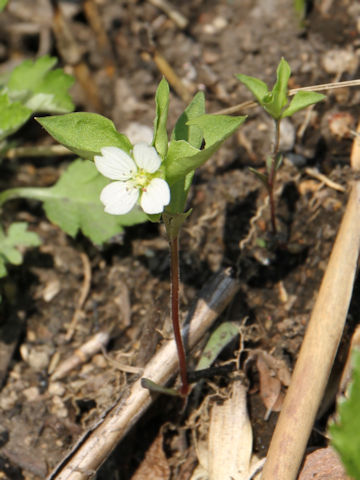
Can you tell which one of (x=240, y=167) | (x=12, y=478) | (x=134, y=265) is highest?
(x=240, y=167)

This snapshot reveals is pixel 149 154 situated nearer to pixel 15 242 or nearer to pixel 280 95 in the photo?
pixel 280 95

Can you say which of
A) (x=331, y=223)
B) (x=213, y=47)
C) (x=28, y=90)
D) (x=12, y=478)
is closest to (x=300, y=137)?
(x=331, y=223)

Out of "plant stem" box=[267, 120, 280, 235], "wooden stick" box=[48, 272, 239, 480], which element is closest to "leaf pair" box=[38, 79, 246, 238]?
"plant stem" box=[267, 120, 280, 235]

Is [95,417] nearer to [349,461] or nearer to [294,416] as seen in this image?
[294,416]

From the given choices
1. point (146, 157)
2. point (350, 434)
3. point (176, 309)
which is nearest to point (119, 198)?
point (146, 157)

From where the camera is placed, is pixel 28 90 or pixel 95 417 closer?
pixel 95 417
